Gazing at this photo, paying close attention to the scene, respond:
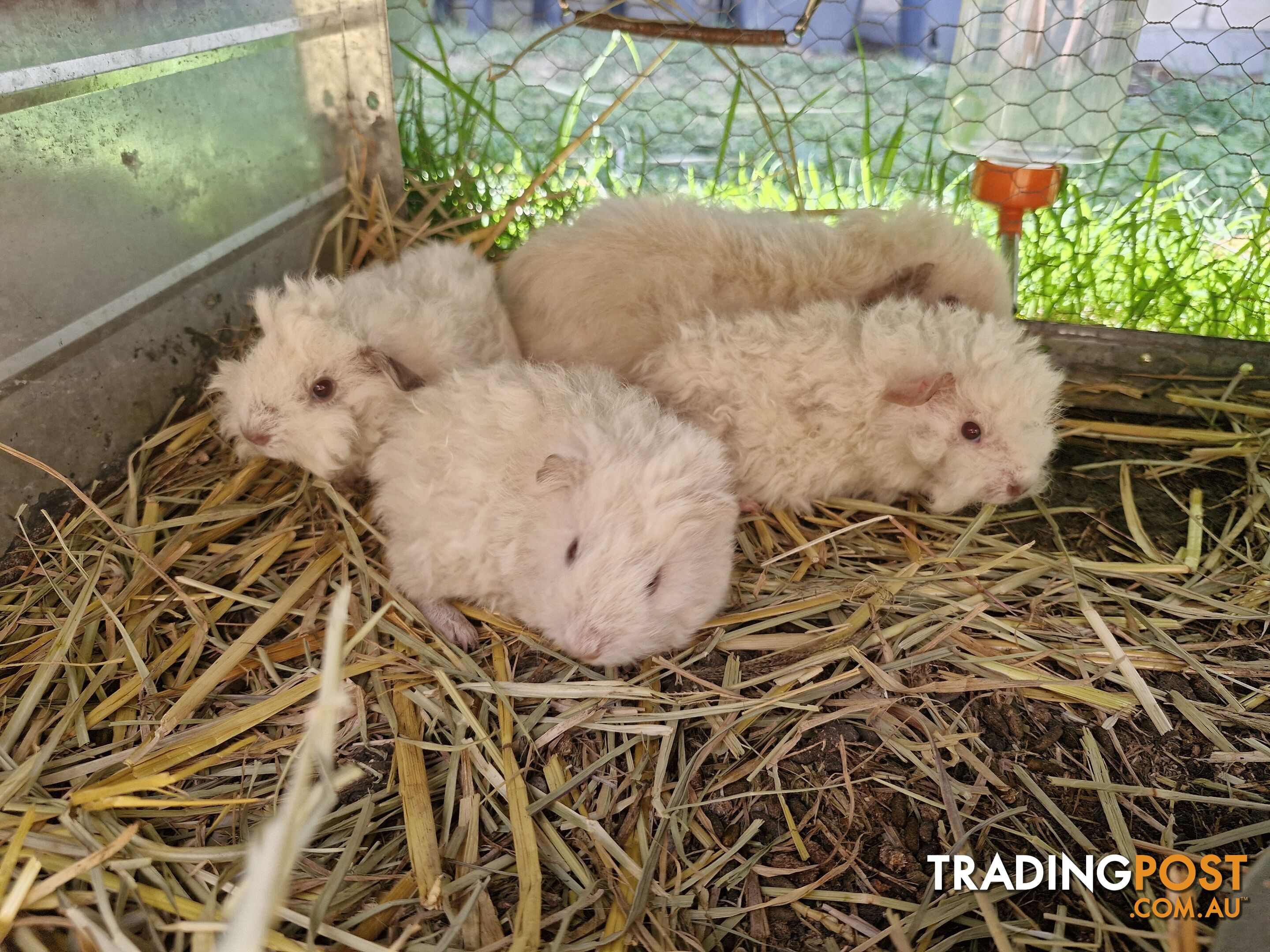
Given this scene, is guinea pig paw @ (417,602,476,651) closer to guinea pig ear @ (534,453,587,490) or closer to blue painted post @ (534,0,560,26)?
guinea pig ear @ (534,453,587,490)

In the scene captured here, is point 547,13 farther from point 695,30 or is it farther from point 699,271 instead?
point 699,271

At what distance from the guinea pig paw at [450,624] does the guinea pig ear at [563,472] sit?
46 centimetres

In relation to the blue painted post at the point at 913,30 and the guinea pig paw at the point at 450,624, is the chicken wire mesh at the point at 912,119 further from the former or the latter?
the guinea pig paw at the point at 450,624

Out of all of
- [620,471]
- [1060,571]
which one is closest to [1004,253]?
[1060,571]

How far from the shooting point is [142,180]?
2473mm

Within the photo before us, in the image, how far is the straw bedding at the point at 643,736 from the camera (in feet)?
4.95

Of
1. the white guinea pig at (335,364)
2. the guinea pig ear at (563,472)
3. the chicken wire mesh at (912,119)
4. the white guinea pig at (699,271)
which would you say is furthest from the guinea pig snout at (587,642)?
the chicken wire mesh at (912,119)

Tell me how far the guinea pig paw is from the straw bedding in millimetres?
35

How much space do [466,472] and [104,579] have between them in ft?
3.24

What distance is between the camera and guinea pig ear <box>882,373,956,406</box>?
2232mm

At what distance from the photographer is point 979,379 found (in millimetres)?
2221

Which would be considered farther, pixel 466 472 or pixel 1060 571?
pixel 1060 571

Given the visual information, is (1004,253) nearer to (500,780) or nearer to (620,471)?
(620,471)

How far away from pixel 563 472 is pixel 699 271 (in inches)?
A: 38.7
